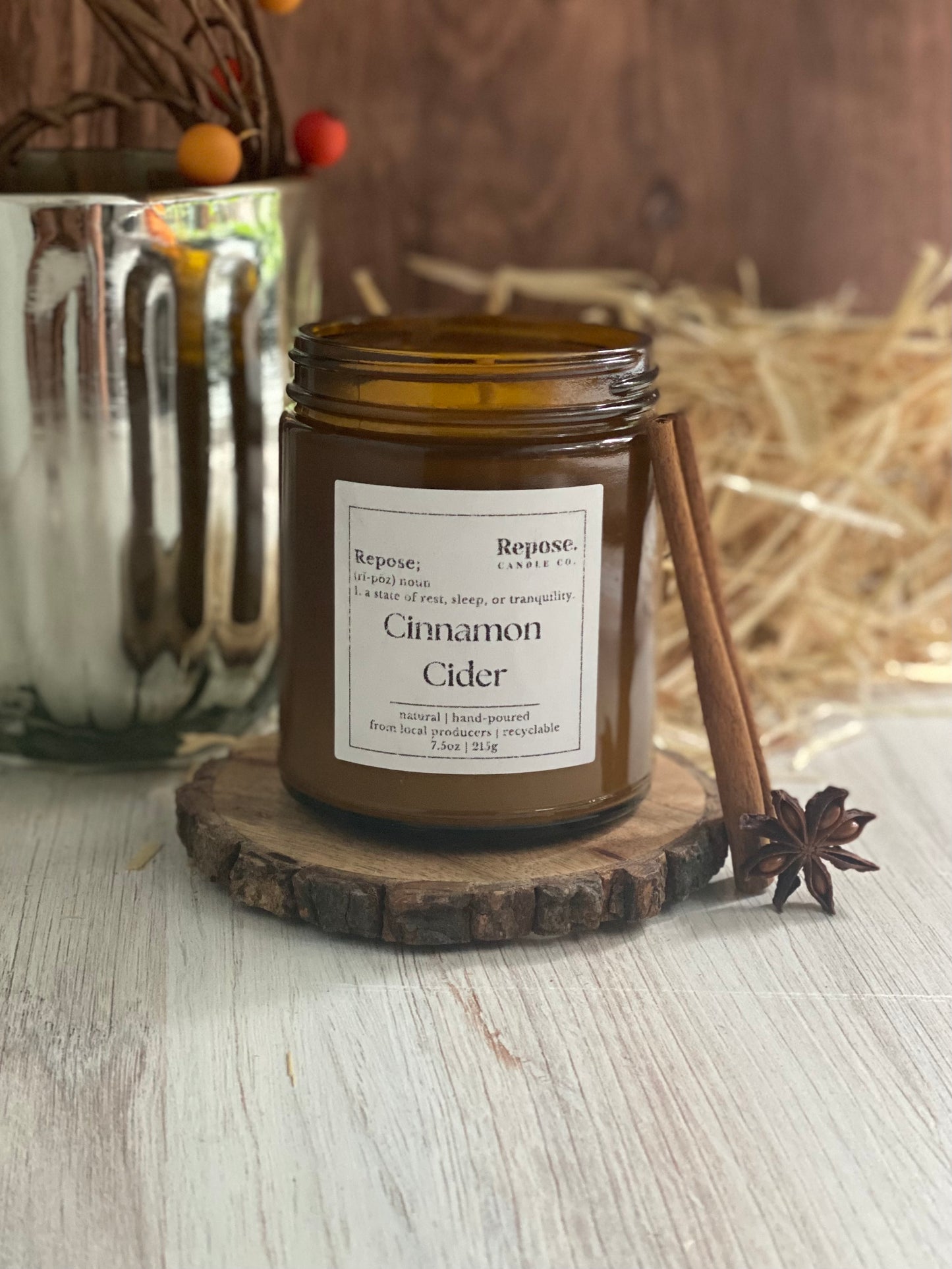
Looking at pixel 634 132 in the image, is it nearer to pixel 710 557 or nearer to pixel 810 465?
pixel 810 465

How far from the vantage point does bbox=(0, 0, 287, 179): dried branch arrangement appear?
72cm

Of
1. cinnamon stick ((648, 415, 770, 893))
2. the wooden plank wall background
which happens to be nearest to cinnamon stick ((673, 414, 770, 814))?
cinnamon stick ((648, 415, 770, 893))

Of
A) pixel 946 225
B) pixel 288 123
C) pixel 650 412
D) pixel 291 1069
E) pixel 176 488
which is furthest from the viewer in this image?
pixel 946 225

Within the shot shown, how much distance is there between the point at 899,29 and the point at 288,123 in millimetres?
443

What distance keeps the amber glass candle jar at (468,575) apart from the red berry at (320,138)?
0.53 ft

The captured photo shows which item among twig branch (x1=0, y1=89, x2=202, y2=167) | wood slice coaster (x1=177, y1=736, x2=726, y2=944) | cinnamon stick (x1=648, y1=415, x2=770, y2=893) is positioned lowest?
wood slice coaster (x1=177, y1=736, x2=726, y2=944)

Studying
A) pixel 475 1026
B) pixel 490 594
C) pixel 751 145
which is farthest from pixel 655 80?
pixel 475 1026

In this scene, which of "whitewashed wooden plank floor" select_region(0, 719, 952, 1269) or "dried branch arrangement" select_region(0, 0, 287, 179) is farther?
"dried branch arrangement" select_region(0, 0, 287, 179)

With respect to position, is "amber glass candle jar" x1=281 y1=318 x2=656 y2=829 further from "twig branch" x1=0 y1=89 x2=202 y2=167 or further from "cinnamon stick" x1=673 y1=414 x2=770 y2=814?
"twig branch" x1=0 y1=89 x2=202 y2=167

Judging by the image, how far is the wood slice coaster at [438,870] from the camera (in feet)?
1.98

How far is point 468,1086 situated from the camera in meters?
0.53

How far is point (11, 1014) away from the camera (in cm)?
57

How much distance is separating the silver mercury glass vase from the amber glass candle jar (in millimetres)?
115

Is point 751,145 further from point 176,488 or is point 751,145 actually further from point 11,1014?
point 11,1014
